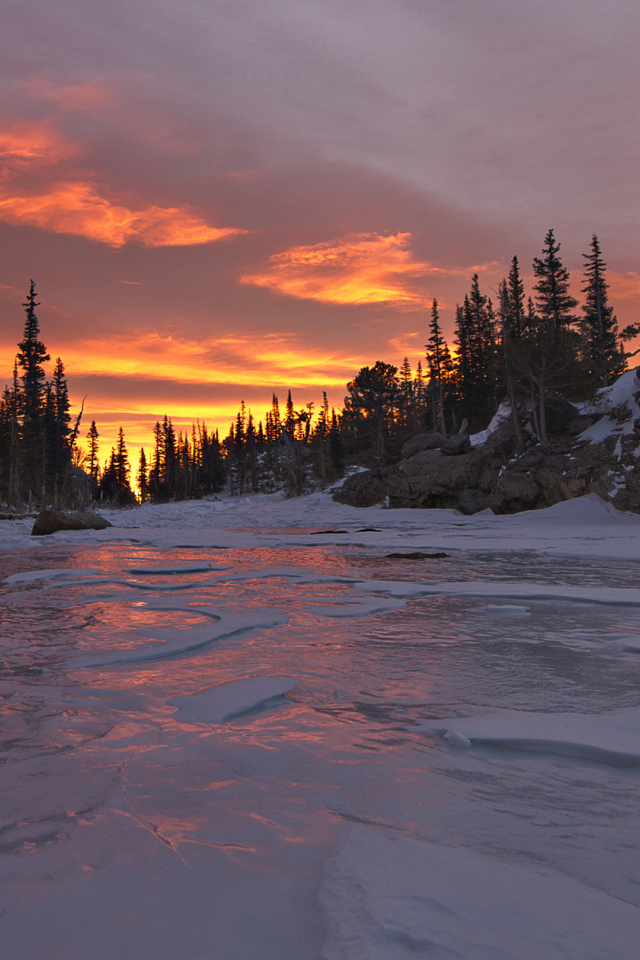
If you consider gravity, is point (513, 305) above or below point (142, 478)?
above

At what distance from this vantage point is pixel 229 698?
9.78ft

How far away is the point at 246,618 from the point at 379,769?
322cm

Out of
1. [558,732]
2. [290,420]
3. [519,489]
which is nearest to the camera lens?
[558,732]

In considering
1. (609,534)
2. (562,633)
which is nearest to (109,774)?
(562,633)

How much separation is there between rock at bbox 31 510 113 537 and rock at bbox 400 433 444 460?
18295mm

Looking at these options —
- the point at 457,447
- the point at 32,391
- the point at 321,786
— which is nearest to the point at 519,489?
the point at 457,447

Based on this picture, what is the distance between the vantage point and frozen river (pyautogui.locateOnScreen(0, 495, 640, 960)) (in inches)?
50.8

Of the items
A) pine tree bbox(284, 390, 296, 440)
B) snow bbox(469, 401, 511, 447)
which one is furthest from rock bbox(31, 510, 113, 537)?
pine tree bbox(284, 390, 296, 440)

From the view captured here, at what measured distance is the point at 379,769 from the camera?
2.16 m

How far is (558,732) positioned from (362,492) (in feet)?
99.7

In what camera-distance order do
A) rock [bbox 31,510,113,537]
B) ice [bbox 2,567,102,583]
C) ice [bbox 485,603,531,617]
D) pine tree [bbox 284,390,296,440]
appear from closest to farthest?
1. ice [bbox 485,603,531,617]
2. ice [bbox 2,567,102,583]
3. rock [bbox 31,510,113,537]
4. pine tree [bbox 284,390,296,440]

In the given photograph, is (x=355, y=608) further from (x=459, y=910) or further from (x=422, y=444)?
(x=422, y=444)

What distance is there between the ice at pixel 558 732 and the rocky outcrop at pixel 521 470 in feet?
66.8

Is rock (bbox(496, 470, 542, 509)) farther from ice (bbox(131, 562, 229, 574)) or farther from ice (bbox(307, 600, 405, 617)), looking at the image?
ice (bbox(307, 600, 405, 617))
